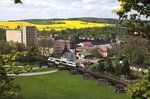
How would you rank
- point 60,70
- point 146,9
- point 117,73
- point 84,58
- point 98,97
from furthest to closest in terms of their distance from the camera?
1. point 84,58
2. point 60,70
3. point 117,73
4. point 98,97
5. point 146,9

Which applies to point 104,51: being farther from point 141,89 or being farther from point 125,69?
point 141,89

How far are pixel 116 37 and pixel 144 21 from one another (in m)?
74.6

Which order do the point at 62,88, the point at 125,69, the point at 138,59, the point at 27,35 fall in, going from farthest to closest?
the point at 27,35 → the point at 138,59 → the point at 125,69 → the point at 62,88

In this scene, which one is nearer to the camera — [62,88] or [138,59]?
[62,88]

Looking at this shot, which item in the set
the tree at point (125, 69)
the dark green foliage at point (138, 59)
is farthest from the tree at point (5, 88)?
the dark green foliage at point (138, 59)

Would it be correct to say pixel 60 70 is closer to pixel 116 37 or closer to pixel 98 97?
pixel 98 97

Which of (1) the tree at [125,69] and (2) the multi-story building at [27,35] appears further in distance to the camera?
(2) the multi-story building at [27,35]

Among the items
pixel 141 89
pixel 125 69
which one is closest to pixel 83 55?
pixel 125 69

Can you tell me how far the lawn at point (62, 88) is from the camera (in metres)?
27.0

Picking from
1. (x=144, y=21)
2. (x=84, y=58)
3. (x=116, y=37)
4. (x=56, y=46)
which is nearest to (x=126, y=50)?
(x=84, y=58)

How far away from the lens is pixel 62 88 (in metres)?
30.9

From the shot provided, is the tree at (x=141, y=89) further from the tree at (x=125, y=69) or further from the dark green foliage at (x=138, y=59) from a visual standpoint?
the dark green foliage at (x=138, y=59)

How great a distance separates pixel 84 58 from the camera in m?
54.7

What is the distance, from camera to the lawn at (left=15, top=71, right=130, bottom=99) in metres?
27.0
